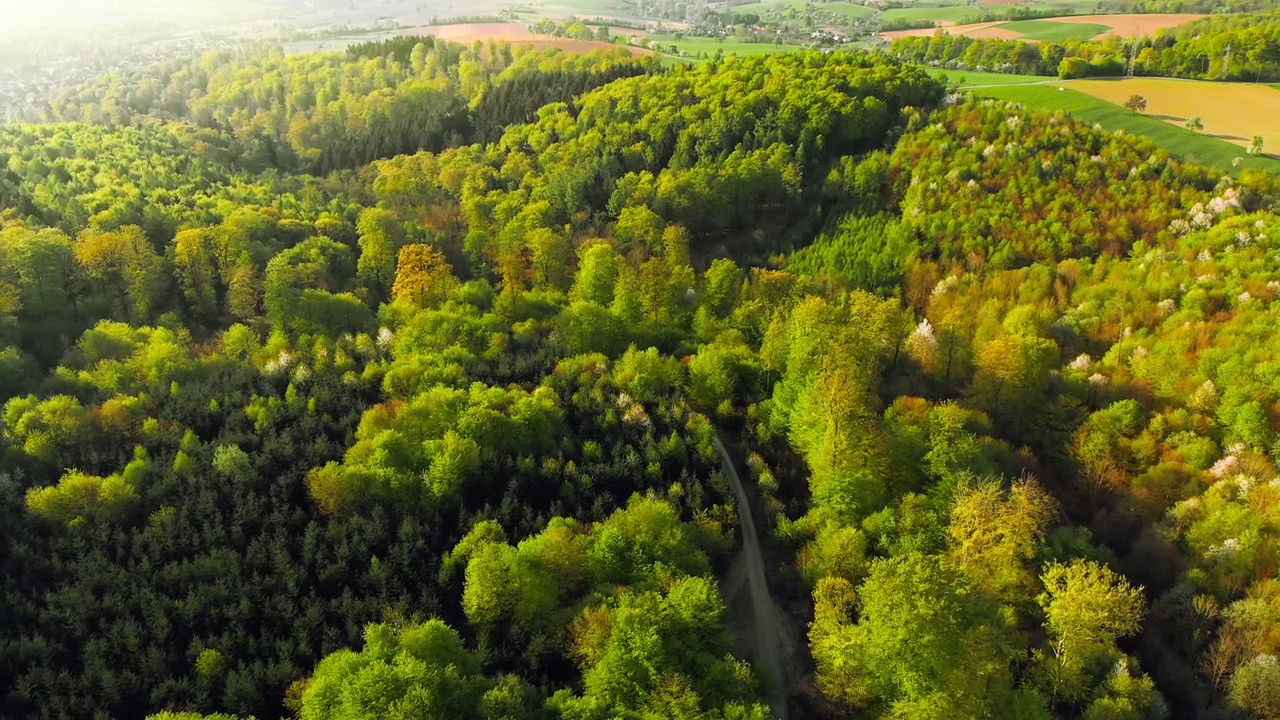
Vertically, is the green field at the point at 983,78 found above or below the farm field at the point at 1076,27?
below

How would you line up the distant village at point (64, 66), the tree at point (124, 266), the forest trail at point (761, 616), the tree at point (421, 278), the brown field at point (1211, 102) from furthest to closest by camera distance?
the distant village at point (64, 66) < the brown field at point (1211, 102) < the tree at point (421, 278) < the tree at point (124, 266) < the forest trail at point (761, 616)

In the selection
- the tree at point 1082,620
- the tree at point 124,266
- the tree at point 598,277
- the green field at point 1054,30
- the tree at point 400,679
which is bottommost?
the tree at point 1082,620

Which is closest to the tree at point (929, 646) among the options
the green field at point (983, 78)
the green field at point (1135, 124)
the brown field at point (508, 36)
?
the green field at point (1135, 124)

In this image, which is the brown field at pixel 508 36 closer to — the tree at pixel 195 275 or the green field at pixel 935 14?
the green field at pixel 935 14

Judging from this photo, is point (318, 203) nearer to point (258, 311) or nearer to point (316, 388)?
point (258, 311)

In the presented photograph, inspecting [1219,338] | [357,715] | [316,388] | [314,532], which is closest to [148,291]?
[316,388]
